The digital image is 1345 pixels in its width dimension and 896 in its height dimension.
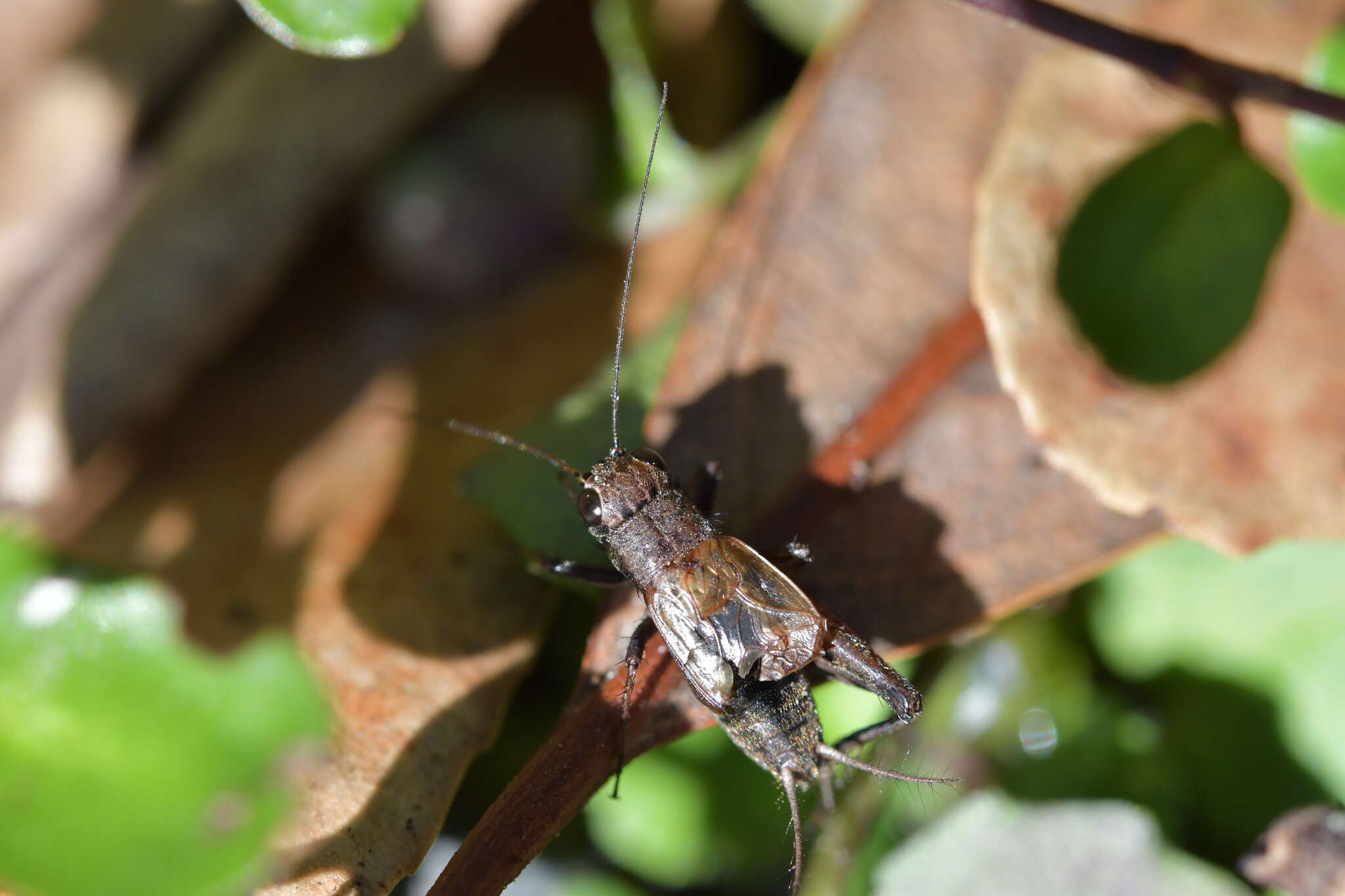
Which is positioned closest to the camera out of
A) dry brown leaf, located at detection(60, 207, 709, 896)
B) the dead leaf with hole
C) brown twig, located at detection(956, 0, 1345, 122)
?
dry brown leaf, located at detection(60, 207, 709, 896)

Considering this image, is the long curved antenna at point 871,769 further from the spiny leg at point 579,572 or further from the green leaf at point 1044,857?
the spiny leg at point 579,572

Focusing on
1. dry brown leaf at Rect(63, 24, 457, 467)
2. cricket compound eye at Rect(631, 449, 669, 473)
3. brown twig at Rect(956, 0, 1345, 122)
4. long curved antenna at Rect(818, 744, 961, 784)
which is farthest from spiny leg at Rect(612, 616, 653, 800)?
dry brown leaf at Rect(63, 24, 457, 467)

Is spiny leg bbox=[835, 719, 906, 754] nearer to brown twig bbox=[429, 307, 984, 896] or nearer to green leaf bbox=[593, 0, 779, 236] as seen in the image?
brown twig bbox=[429, 307, 984, 896]

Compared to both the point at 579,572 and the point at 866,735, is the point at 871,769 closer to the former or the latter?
the point at 866,735

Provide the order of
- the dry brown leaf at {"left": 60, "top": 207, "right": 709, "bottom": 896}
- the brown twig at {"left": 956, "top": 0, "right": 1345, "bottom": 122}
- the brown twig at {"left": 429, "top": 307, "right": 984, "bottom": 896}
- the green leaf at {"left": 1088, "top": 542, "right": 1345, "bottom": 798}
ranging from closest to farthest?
1. the brown twig at {"left": 429, "top": 307, "right": 984, "bottom": 896}
2. the dry brown leaf at {"left": 60, "top": 207, "right": 709, "bottom": 896}
3. the brown twig at {"left": 956, "top": 0, "right": 1345, "bottom": 122}
4. the green leaf at {"left": 1088, "top": 542, "right": 1345, "bottom": 798}

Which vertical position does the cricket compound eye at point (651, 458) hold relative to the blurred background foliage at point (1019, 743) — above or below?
above

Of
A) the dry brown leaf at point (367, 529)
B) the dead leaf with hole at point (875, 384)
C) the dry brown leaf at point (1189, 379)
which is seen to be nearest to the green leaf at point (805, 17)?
the dead leaf with hole at point (875, 384)
